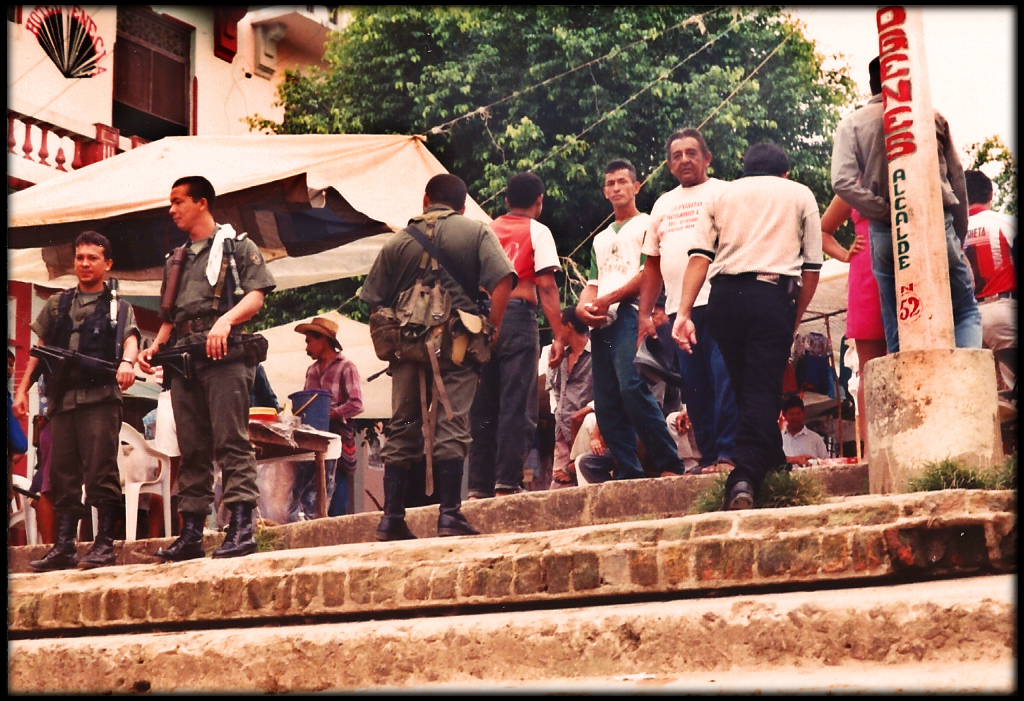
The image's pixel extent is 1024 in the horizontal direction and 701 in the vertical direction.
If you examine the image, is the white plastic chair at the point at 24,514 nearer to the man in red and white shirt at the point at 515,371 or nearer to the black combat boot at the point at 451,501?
the man in red and white shirt at the point at 515,371

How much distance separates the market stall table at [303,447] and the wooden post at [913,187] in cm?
444

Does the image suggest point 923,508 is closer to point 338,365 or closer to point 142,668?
point 142,668

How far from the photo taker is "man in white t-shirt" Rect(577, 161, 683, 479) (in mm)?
6836

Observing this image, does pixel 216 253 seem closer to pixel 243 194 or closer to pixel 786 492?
pixel 243 194

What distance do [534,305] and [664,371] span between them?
840 mm

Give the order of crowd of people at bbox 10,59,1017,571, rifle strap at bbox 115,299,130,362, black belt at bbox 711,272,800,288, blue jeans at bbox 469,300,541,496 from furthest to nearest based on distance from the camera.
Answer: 1. blue jeans at bbox 469,300,541,496
2. rifle strap at bbox 115,299,130,362
3. crowd of people at bbox 10,59,1017,571
4. black belt at bbox 711,272,800,288

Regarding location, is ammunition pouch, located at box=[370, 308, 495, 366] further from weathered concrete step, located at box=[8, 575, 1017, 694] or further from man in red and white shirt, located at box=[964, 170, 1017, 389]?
man in red and white shirt, located at box=[964, 170, 1017, 389]

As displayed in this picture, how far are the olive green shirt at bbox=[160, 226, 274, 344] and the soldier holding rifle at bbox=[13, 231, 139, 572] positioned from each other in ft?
1.49

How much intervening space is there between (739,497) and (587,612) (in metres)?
1.06

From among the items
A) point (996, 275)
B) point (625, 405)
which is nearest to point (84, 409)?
point (625, 405)

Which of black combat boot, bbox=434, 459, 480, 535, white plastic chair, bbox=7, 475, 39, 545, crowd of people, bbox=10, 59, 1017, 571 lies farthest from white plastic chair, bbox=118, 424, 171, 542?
black combat boot, bbox=434, 459, 480, 535

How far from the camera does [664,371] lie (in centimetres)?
661

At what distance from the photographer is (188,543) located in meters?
5.90

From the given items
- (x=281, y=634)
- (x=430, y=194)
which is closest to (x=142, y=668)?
(x=281, y=634)
